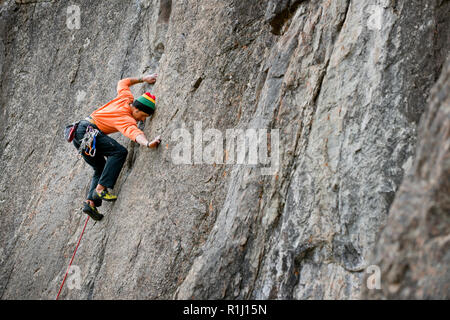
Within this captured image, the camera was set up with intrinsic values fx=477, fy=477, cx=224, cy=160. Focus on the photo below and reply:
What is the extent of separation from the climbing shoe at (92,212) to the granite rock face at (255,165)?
143 mm

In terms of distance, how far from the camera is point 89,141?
7.93m

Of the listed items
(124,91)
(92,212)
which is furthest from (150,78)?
(92,212)

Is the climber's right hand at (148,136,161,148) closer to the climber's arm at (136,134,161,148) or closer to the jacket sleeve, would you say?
the climber's arm at (136,134,161,148)

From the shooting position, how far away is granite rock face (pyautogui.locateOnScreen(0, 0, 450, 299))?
4.92 meters

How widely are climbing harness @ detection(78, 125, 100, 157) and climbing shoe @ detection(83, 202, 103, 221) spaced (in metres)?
0.86

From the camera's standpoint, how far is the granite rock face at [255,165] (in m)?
4.92

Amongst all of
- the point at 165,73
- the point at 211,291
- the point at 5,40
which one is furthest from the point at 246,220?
the point at 5,40

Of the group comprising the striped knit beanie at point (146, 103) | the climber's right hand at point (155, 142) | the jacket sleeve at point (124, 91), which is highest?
the jacket sleeve at point (124, 91)

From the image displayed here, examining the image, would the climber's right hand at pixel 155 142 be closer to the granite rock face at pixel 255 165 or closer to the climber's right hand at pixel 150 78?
the granite rock face at pixel 255 165

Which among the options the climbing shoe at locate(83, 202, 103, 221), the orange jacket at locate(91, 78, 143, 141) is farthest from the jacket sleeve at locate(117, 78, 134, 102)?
the climbing shoe at locate(83, 202, 103, 221)

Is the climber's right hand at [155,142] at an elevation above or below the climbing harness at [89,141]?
below

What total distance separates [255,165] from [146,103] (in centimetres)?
257

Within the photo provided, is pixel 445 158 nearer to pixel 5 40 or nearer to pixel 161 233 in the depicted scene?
pixel 161 233

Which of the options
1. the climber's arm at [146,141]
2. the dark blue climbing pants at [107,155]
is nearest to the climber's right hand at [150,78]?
the dark blue climbing pants at [107,155]
